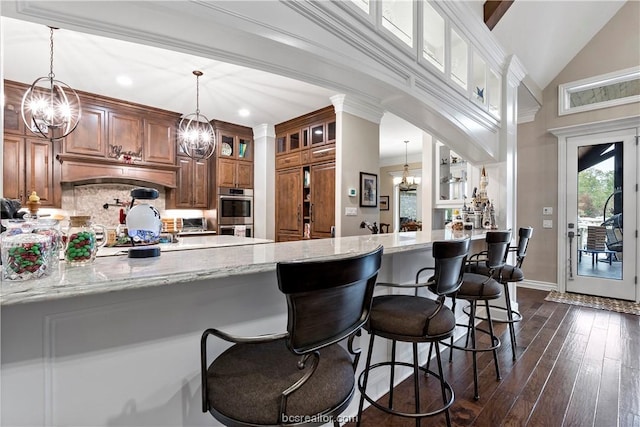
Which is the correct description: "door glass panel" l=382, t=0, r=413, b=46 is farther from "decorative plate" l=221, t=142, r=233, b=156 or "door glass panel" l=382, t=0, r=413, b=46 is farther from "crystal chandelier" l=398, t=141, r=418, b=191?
"crystal chandelier" l=398, t=141, r=418, b=191

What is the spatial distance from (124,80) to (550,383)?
17.0 feet

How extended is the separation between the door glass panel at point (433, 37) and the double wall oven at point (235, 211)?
13.2 feet

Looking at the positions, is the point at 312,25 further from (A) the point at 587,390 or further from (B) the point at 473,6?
(A) the point at 587,390

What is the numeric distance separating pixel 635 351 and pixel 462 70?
2.90m

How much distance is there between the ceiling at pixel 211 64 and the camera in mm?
2986

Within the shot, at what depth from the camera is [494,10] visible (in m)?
2.89

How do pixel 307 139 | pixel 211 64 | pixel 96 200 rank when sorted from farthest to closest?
pixel 307 139 → pixel 96 200 → pixel 211 64

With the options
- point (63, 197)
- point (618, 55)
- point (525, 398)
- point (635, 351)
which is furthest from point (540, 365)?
point (63, 197)

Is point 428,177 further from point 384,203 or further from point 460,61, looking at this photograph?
point 384,203

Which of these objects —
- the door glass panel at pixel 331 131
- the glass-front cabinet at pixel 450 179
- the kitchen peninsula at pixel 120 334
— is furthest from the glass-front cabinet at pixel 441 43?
the door glass panel at pixel 331 131

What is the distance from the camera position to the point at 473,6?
2805 millimetres

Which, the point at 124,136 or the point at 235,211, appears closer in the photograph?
the point at 124,136

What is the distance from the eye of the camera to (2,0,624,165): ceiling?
9.80 ft

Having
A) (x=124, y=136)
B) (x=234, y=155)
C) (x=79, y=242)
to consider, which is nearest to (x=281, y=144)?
(x=234, y=155)
